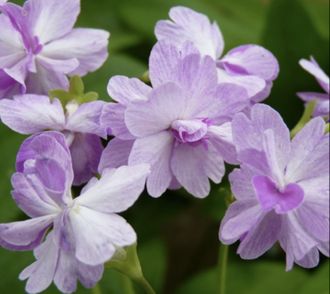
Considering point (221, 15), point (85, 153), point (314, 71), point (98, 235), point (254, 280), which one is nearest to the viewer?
point (98, 235)

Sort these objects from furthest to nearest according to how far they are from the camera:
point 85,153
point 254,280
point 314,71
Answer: point 254,280
point 314,71
point 85,153

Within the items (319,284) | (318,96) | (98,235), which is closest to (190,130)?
(98,235)

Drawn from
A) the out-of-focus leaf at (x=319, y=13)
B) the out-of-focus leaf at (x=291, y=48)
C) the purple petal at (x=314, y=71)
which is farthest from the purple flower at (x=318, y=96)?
the out-of-focus leaf at (x=319, y=13)

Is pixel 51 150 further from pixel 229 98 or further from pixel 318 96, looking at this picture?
pixel 318 96

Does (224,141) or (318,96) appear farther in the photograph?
(318,96)

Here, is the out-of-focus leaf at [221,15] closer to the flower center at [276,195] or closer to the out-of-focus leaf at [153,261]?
the out-of-focus leaf at [153,261]

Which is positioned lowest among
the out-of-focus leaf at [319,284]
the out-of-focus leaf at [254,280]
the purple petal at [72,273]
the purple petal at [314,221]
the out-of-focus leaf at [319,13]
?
the out-of-focus leaf at [254,280]

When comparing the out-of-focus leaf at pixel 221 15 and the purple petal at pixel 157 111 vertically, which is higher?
the purple petal at pixel 157 111

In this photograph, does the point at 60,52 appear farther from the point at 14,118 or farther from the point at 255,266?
the point at 255,266
